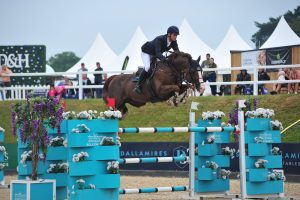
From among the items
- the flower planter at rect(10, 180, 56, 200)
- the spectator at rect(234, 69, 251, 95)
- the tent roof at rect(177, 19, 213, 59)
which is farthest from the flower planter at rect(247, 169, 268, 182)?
the tent roof at rect(177, 19, 213, 59)

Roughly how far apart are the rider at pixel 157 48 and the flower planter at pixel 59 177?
14.2 ft

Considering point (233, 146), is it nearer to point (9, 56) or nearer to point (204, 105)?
point (204, 105)

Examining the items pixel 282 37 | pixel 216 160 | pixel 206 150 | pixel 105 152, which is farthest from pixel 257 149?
pixel 282 37

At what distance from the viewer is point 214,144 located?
12656mm

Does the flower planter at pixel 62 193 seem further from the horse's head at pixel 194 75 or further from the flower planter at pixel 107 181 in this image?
the horse's head at pixel 194 75

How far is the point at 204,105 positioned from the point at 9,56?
8.75m

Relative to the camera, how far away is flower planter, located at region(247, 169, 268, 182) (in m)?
12.2

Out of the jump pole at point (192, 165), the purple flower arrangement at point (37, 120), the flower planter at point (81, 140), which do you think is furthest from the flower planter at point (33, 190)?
the jump pole at point (192, 165)

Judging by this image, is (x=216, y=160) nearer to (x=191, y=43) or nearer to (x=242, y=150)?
(x=242, y=150)

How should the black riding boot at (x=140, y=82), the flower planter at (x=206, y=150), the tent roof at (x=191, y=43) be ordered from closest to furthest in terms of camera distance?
the flower planter at (x=206, y=150) → the black riding boot at (x=140, y=82) → the tent roof at (x=191, y=43)

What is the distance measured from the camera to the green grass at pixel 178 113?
1958 cm

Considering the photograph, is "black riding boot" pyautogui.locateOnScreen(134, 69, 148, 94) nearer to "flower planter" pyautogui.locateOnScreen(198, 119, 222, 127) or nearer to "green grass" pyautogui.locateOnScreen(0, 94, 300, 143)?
"flower planter" pyautogui.locateOnScreen(198, 119, 222, 127)

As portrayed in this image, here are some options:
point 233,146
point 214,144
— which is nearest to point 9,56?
point 233,146

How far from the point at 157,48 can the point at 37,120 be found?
15.2 ft
